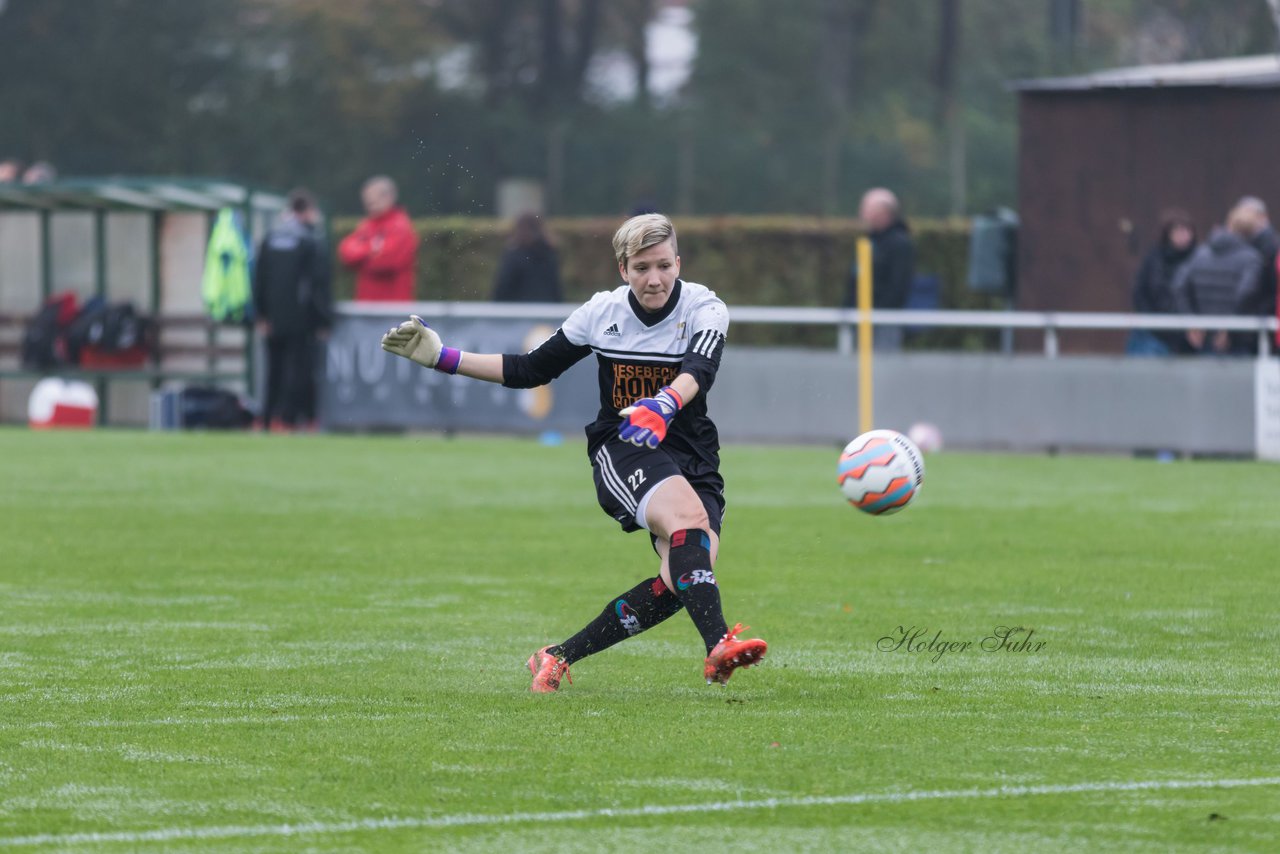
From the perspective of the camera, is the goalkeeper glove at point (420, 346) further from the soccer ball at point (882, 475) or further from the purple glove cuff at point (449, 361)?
the soccer ball at point (882, 475)

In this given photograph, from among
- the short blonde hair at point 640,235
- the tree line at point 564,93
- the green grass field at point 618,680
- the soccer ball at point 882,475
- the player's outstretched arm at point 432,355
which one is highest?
the tree line at point 564,93

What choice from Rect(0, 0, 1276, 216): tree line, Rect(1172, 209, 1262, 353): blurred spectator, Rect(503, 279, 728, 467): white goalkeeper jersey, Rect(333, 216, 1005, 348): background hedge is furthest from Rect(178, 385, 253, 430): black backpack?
Rect(503, 279, 728, 467): white goalkeeper jersey

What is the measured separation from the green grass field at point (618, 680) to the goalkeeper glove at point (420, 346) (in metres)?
1.08

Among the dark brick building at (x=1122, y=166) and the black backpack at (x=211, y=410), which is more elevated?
the dark brick building at (x=1122, y=166)

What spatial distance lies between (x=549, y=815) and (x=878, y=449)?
344cm

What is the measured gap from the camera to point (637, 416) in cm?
729

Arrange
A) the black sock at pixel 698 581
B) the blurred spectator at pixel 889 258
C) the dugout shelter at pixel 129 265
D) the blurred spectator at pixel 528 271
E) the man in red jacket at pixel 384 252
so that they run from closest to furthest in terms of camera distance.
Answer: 1. the black sock at pixel 698 581
2. the blurred spectator at pixel 889 258
3. the blurred spectator at pixel 528 271
4. the man in red jacket at pixel 384 252
5. the dugout shelter at pixel 129 265

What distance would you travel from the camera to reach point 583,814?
5.69 meters

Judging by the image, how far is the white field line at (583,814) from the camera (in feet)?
18.0

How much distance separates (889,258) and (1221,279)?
2824 millimetres

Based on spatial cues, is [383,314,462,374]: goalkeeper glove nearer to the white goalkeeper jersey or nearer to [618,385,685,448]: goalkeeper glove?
the white goalkeeper jersey

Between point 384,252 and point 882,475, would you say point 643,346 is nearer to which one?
point 882,475

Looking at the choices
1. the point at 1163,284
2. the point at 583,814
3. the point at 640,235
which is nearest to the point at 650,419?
the point at 640,235

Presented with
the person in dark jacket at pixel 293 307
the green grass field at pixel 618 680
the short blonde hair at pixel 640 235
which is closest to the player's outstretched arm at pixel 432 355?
the short blonde hair at pixel 640 235
